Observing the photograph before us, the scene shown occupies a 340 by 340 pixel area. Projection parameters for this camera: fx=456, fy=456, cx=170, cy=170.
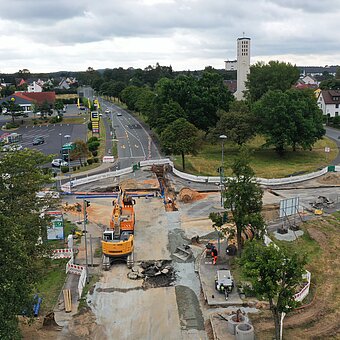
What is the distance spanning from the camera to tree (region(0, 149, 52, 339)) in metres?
15.5

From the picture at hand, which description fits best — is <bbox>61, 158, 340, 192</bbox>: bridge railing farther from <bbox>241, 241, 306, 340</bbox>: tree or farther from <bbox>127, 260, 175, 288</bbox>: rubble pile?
<bbox>241, 241, 306, 340</bbox>: tree

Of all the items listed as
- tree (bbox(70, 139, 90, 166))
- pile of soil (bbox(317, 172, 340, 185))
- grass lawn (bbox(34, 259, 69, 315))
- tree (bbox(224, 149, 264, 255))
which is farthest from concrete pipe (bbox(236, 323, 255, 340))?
tree (bbox(70, 139, 90, 166))

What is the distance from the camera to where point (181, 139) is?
53.0 m

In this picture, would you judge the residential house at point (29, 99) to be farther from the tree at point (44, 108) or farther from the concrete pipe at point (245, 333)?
the concrete pipe at point (245, 333)

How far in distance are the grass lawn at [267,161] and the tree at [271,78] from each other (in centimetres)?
1762

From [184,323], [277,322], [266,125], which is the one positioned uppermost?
[266,125]

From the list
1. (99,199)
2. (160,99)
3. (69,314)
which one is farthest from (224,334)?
(160,99)

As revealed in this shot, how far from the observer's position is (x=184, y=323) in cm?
2181

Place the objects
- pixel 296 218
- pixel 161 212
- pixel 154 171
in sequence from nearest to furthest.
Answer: pixel 296 218 < pixel 161 212 < pixel 154 171

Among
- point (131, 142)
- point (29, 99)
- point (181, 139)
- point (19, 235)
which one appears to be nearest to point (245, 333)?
point (19, 235)

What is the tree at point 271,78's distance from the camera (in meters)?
85.2

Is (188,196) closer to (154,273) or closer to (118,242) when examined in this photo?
(118,242)

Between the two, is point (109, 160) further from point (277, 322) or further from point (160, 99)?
point (277, 322)

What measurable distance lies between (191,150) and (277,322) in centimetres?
3565
